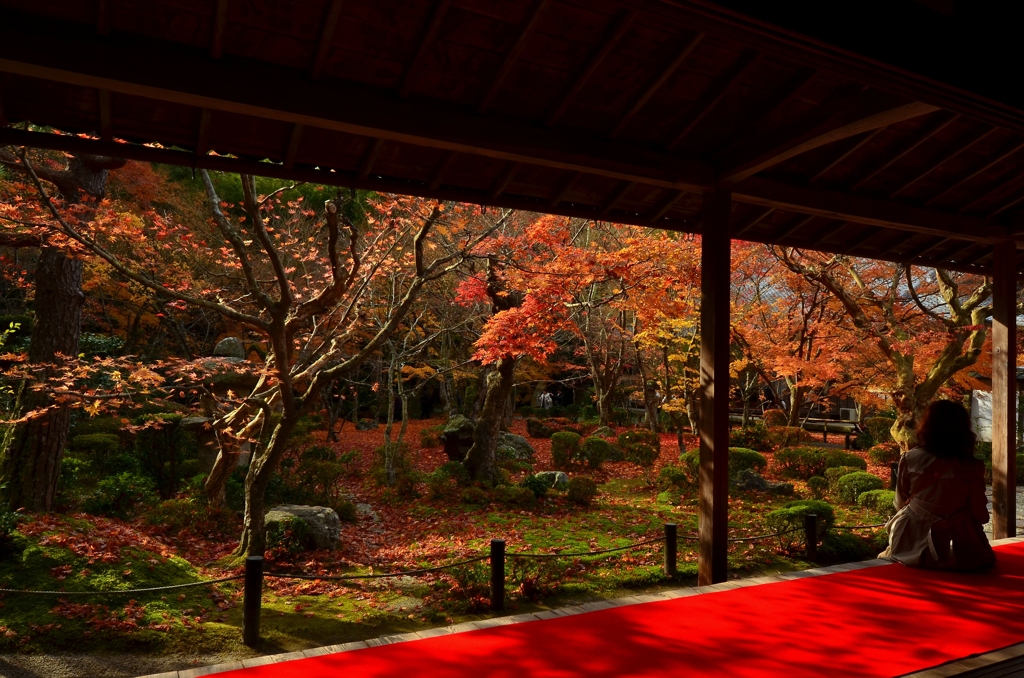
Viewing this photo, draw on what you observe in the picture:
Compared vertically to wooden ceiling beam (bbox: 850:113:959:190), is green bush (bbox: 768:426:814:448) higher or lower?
lower

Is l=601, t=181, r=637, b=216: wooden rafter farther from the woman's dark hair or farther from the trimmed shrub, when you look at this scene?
the trimmed shrub

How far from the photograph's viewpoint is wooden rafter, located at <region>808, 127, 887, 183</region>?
210 inches

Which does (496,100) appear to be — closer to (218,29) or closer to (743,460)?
(218,29)

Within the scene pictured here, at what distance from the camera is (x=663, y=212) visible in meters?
5.98

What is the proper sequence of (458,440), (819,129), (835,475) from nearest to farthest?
(819,129), (835,475), (458,440)

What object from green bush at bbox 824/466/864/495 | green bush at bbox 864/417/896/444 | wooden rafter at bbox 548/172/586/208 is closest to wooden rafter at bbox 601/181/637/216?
wooden rafter at bbox 548/172/586/208

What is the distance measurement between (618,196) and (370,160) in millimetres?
2133

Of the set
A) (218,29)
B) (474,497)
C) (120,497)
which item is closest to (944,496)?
(218,29)

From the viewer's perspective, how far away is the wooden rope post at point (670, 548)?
665cm

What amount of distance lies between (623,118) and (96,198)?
24.9 feet

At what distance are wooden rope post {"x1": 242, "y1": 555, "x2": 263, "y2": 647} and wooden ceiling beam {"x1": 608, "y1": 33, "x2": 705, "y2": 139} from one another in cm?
389

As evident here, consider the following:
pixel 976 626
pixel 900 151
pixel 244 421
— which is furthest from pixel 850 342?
pixel 244 421

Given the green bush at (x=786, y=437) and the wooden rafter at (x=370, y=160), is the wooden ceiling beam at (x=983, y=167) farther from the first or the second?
the green bush at (x=786, y=437)

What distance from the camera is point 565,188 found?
212 inches
